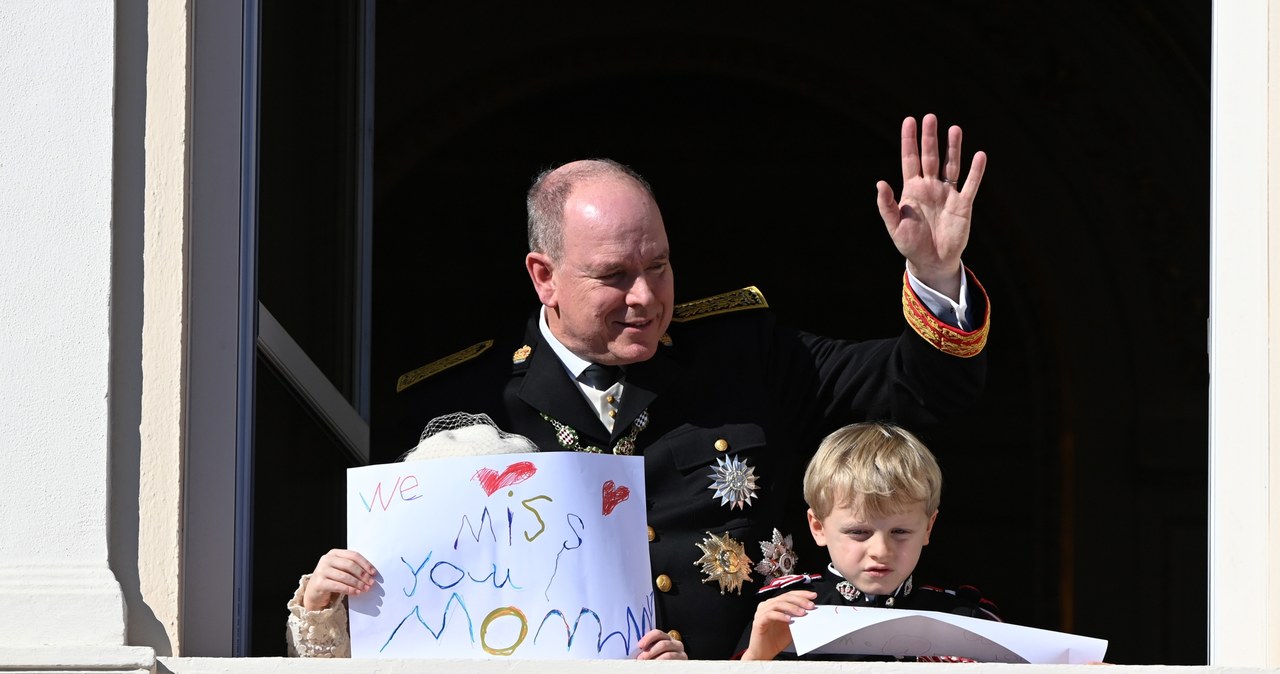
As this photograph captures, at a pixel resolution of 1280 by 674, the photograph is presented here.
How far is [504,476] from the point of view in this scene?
3.21 meters

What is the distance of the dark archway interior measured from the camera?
757 cm

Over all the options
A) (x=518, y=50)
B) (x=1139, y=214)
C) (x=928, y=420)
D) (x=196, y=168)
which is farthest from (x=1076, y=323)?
(x=196, y=168)

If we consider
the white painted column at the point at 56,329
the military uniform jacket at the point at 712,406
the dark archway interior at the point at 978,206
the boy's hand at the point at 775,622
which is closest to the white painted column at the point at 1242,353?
the military uniform jacket at the point at 712,406

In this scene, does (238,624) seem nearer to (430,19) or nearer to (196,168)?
(196,168)

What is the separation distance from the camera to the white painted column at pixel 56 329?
324 centimetres

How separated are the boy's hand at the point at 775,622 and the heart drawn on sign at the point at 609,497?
Answer: 0.90ft

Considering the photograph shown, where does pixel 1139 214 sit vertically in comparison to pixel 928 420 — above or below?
above

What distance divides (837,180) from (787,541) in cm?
466

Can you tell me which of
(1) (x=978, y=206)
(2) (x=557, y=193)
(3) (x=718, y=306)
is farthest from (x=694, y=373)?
(1) (x=978, y=206)

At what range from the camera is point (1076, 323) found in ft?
25.8

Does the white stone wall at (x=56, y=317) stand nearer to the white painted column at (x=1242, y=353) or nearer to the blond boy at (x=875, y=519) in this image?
the blond boy at (x=875, y=519)

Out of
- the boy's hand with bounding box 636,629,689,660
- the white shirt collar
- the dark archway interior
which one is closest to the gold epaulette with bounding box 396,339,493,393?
the white shirt collar

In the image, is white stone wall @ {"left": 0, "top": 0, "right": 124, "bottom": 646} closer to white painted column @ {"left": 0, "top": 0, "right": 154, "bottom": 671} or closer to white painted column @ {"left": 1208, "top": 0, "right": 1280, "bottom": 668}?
white painted column @ {"left": 0, "top": 0, "right": 154, "bottom": 671}

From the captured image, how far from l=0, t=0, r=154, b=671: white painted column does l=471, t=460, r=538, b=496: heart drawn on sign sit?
22.4 inches
